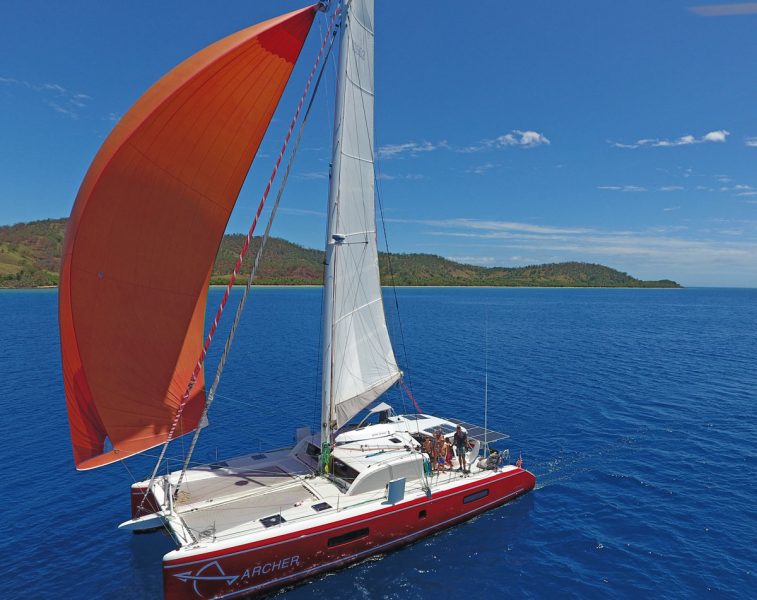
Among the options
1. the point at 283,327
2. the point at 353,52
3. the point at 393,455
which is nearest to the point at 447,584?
the point at 393,455

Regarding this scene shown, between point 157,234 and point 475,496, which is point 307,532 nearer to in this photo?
point 475,496

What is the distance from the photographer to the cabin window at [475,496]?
57.3ft

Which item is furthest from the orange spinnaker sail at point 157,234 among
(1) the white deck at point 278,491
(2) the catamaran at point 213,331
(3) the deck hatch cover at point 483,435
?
(3) the deck hatch cover at point 483,435

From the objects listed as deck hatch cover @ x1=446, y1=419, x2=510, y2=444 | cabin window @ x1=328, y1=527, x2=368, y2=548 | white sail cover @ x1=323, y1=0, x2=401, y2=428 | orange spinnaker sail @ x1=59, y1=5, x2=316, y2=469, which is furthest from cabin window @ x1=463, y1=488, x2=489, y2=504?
orange spinnaker sail @ x1=59, y1=5, x2=316, y2=469

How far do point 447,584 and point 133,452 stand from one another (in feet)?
33.5

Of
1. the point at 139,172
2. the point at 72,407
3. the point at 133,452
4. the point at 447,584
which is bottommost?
the point at 447,584

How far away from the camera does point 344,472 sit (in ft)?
55.1

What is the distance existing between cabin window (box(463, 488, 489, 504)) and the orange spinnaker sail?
1039 cm

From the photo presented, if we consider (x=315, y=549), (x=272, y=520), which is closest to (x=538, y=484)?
(x=315, y=549)

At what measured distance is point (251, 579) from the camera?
12.8 m

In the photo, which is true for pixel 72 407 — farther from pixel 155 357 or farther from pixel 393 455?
pixel 393 455

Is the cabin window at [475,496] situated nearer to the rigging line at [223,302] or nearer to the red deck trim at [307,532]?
the red deck trim at [307,532]

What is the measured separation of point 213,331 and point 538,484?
1598cm

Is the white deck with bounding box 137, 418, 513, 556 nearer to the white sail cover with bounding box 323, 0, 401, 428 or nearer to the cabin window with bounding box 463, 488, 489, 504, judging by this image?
the cabin window with bounding box 463, 488, 489, 504
